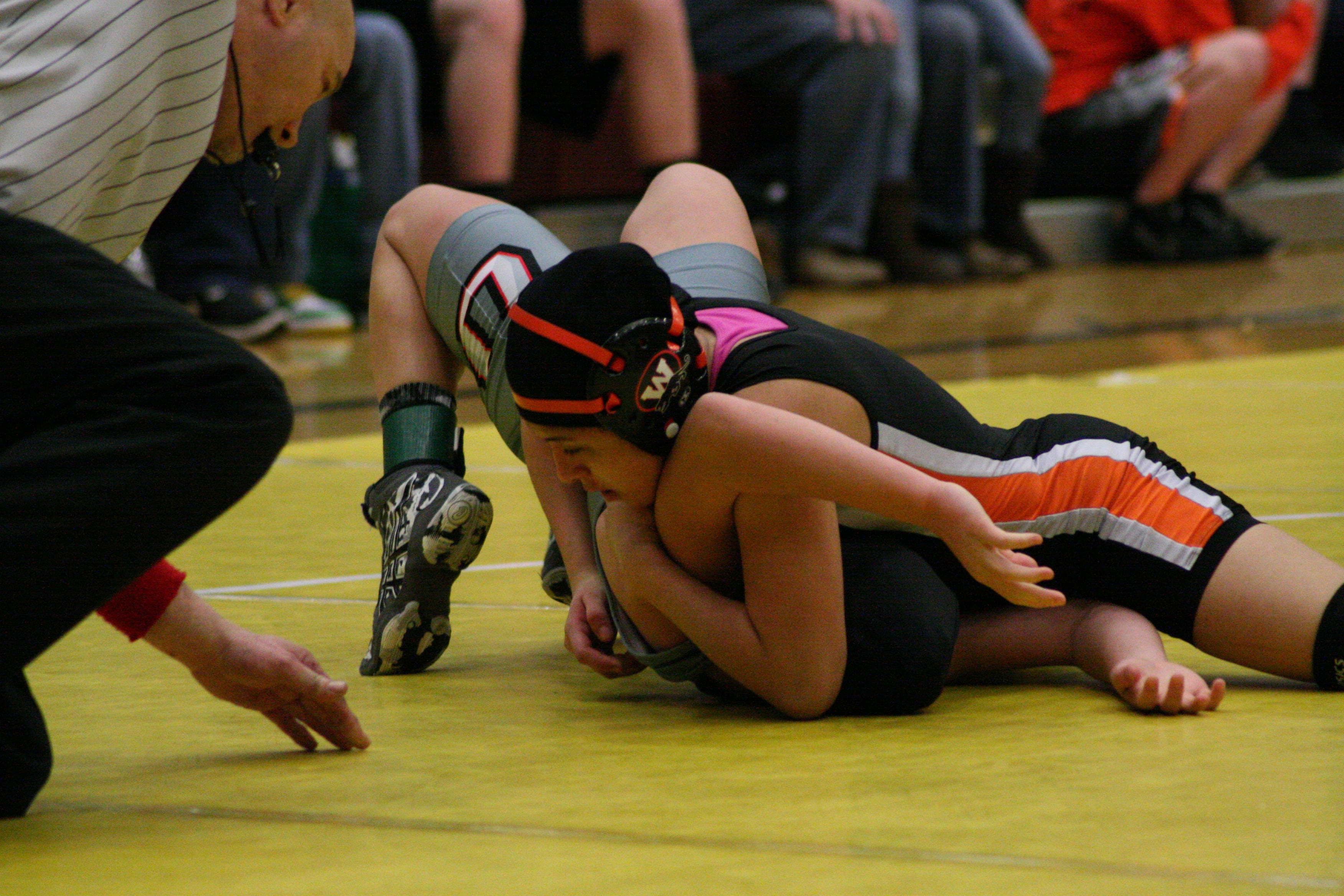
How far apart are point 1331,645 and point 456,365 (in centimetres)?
103

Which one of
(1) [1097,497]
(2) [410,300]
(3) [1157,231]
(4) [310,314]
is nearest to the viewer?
(1) [1097,497]

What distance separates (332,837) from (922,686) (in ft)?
2.00

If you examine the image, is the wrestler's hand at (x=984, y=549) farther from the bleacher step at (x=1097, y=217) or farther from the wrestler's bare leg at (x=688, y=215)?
the bleacher step at (x=1097, y=217)

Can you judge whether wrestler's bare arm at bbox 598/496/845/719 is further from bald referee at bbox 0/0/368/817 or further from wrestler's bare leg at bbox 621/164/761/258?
wrestler's bare leg at bbox 621/164/761/258

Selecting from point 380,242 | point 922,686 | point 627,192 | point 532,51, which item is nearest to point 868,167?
point 627,192

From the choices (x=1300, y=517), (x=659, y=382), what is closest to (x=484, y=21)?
(x=1300, y=517)

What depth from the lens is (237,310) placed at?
490 cm

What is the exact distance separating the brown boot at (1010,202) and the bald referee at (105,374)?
5.32m

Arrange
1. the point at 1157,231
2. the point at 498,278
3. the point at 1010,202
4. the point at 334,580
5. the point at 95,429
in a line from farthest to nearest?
the point at 1157,231 → the point at 1010,202 → the point at 334,580 → the point at 498,278 → the point at 95,429

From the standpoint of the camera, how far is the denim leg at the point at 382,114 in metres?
5.04

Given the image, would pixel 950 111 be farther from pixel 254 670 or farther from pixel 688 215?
pixel 254 670

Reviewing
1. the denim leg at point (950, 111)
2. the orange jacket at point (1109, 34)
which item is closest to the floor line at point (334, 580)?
the denim leg at point (950, 111)

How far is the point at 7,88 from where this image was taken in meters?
1.39

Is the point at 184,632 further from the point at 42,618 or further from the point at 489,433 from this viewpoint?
the point at 489,433
